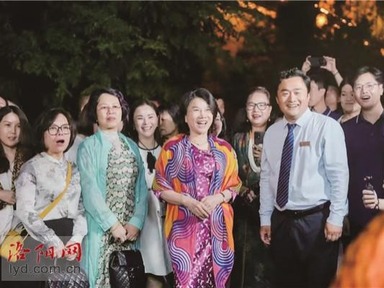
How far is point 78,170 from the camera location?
161 inches

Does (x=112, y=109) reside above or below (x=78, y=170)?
above

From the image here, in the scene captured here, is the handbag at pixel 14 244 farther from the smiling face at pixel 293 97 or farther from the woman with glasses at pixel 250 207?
the smiling face at pixel 293 97

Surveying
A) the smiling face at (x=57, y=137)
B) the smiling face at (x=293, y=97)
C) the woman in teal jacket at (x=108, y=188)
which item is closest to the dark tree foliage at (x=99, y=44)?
the woman in teal jacket at (x=108, y=188)

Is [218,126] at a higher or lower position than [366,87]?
lower

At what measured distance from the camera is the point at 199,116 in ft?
13.0

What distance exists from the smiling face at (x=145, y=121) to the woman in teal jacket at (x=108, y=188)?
17.4 inches

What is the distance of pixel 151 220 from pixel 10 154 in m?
1.16

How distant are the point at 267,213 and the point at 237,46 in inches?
232

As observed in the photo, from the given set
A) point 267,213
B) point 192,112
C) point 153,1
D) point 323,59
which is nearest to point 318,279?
point 267,213

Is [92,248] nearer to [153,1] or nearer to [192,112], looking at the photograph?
[192,112]

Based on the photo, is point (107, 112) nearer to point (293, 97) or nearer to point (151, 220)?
point (151, 220)

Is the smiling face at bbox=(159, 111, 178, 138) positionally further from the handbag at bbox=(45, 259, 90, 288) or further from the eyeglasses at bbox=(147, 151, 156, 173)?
the handbag at bbox=(45, 259, 90, 288)

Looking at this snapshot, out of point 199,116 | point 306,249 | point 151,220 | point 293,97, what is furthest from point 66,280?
point 293,97

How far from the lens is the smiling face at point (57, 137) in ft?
13.0
